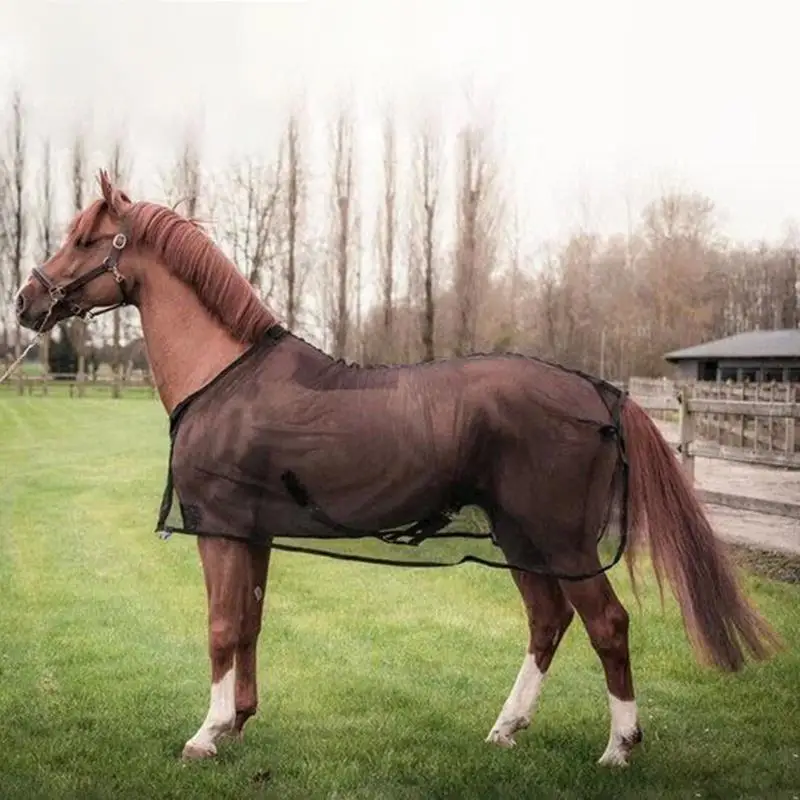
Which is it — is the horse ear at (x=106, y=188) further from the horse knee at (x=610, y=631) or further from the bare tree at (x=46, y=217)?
the horse knee at (x=610, y=631)

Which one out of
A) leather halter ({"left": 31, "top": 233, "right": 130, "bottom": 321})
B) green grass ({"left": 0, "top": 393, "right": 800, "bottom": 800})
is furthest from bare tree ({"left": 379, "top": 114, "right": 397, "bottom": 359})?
leather halter ({"left": 31, "top": 233, "right": 130, "bottom": 321})

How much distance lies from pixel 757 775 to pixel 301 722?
3.83 feet

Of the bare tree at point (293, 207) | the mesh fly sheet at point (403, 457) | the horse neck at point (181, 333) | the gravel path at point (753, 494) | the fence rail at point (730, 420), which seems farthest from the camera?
the gravel path at point (753, 494)

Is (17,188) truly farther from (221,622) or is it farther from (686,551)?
(686,551)

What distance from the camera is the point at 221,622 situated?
2.08m

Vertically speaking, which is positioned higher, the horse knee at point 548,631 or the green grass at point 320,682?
the horse knee at point 548,631

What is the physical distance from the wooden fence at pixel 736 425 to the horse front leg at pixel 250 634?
5.66 ft

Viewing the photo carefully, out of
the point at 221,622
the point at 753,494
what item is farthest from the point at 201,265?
the point at 753,494

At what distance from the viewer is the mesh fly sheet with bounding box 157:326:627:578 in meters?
2.04

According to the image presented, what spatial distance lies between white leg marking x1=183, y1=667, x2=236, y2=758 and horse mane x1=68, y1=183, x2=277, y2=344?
83 centimetres

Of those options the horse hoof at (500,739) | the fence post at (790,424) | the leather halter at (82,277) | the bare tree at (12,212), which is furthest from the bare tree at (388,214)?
the fence post at (790,424)

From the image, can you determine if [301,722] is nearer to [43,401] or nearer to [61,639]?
[61,639]

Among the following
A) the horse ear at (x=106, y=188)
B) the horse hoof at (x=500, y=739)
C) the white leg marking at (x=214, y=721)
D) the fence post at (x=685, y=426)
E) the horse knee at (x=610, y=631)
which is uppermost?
the horse ear at (x=106, y=188)

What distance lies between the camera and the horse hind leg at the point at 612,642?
206 centimetres
